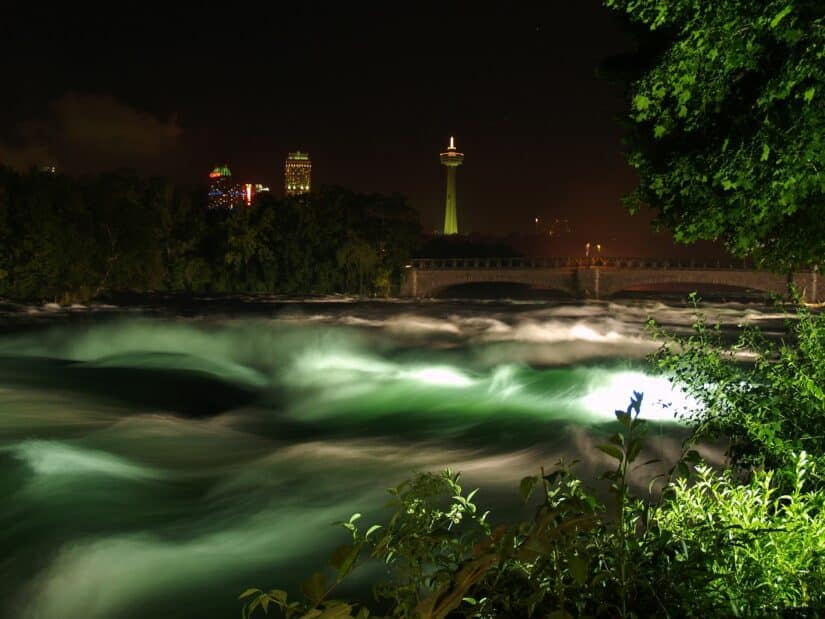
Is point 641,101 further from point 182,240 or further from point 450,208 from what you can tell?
point 450,208

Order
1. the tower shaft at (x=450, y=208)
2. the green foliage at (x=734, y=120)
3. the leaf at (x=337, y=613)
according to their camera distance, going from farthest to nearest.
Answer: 1. the tower shaft at (x=450, y=208)
2. the green foliage at (x=734, y=120)
3. the leaf at (x=337, y=613)

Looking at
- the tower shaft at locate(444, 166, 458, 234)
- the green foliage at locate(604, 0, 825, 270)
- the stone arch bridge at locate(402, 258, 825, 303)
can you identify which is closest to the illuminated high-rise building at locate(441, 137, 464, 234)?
the tower shaft at locate(444, 166, 458, 234)

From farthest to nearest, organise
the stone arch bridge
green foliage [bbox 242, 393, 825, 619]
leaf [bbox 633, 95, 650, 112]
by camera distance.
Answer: the stone arch bridge < leaf [bbox 633, 95, 650, 112] < green foliage [bbox 242, 393, 825, 619]

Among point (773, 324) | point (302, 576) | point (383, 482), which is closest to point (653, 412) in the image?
point (383, 482)

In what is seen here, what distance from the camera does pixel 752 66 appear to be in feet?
22.2

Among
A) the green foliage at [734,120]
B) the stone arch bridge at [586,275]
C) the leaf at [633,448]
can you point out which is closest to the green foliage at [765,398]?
the green foliage at [734,120]

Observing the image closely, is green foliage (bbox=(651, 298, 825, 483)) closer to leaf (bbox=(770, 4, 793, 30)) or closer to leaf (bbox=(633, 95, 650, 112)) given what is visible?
leaf (bbox=(633, 95, 650, 112))

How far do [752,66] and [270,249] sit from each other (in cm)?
7516

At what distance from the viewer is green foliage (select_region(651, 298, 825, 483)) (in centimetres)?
586

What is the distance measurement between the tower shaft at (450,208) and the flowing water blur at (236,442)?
130 meters

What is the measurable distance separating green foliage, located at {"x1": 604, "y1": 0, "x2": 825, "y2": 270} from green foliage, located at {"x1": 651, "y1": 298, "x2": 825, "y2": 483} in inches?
52.3

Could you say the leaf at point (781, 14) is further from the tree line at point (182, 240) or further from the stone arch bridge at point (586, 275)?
the stone arch bridge at point (586, 275)

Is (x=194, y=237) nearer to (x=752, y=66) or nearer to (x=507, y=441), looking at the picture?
(x=507, y=441)

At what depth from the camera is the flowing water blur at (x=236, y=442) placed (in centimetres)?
806
